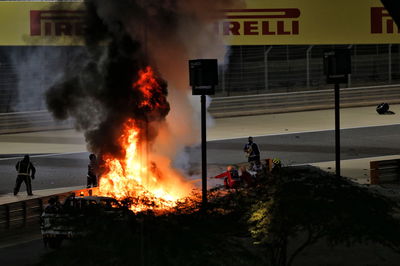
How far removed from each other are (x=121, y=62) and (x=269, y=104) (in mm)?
21432

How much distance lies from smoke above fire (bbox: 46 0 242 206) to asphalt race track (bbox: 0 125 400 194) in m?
3.74

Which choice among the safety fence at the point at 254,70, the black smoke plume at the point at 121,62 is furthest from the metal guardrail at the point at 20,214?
the safety fence at the point at 254,70

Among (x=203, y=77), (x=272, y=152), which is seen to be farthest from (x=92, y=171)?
(x=272, y=152)

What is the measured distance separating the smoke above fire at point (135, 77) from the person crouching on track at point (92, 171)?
0.47m

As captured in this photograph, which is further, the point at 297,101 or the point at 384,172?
the point at 297,101

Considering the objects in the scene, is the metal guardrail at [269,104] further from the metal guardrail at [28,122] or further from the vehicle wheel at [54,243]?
the vehicle wheel at [54,243]

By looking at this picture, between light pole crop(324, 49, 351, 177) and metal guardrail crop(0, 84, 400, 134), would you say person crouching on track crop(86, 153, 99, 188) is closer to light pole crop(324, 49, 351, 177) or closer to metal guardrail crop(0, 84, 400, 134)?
light pole crop(324, 49, 351, 177)

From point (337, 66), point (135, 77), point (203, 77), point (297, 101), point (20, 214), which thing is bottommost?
point (20, 214)

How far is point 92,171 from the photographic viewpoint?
76.9ft

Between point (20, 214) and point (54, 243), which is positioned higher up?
point (20, 214)

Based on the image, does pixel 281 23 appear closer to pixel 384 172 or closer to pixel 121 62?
pixel 384 172

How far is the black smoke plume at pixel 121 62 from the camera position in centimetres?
2177

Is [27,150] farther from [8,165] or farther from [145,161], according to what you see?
[145,161]

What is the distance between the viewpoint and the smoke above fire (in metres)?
21.8
